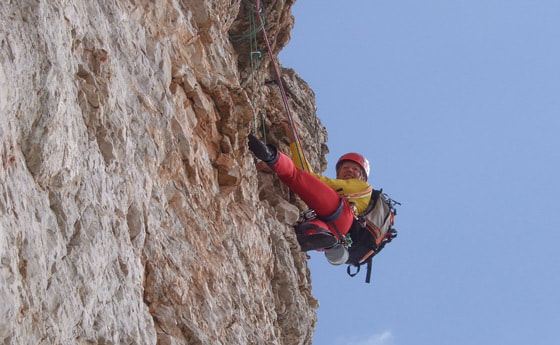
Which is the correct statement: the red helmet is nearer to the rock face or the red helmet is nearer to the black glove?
the rock face

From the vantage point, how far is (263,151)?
872 centimetres

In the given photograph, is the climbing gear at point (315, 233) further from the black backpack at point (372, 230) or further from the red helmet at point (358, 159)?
the red helmet at point (358, 159)

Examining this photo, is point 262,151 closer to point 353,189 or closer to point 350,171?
point 353,189

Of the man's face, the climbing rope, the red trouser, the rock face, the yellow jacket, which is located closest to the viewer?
the rock face

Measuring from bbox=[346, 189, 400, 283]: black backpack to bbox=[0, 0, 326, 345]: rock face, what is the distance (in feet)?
3.58

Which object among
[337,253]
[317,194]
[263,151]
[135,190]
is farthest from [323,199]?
[135,190]

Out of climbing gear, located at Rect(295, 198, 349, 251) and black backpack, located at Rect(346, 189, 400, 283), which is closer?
climbing gear, located at Rect(295, 198, 349, 251)

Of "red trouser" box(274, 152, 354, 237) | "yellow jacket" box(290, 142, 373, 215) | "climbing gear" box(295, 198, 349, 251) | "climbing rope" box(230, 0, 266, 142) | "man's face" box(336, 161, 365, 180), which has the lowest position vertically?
"climbing gear" box(295, 198, 349, 251)

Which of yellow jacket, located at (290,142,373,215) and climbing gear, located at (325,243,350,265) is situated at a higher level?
yellow jacket, located at (290,142,373,215)

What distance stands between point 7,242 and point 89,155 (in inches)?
51.4

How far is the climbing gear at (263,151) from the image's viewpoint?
28.3ft

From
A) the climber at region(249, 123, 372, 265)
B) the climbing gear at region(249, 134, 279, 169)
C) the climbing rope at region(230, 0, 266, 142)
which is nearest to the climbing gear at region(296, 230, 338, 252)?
the climber at region(249, 123, 372, 265)

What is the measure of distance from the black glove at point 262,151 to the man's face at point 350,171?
7.44ft

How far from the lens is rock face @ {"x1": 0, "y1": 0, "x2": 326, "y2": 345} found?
4.00 m
